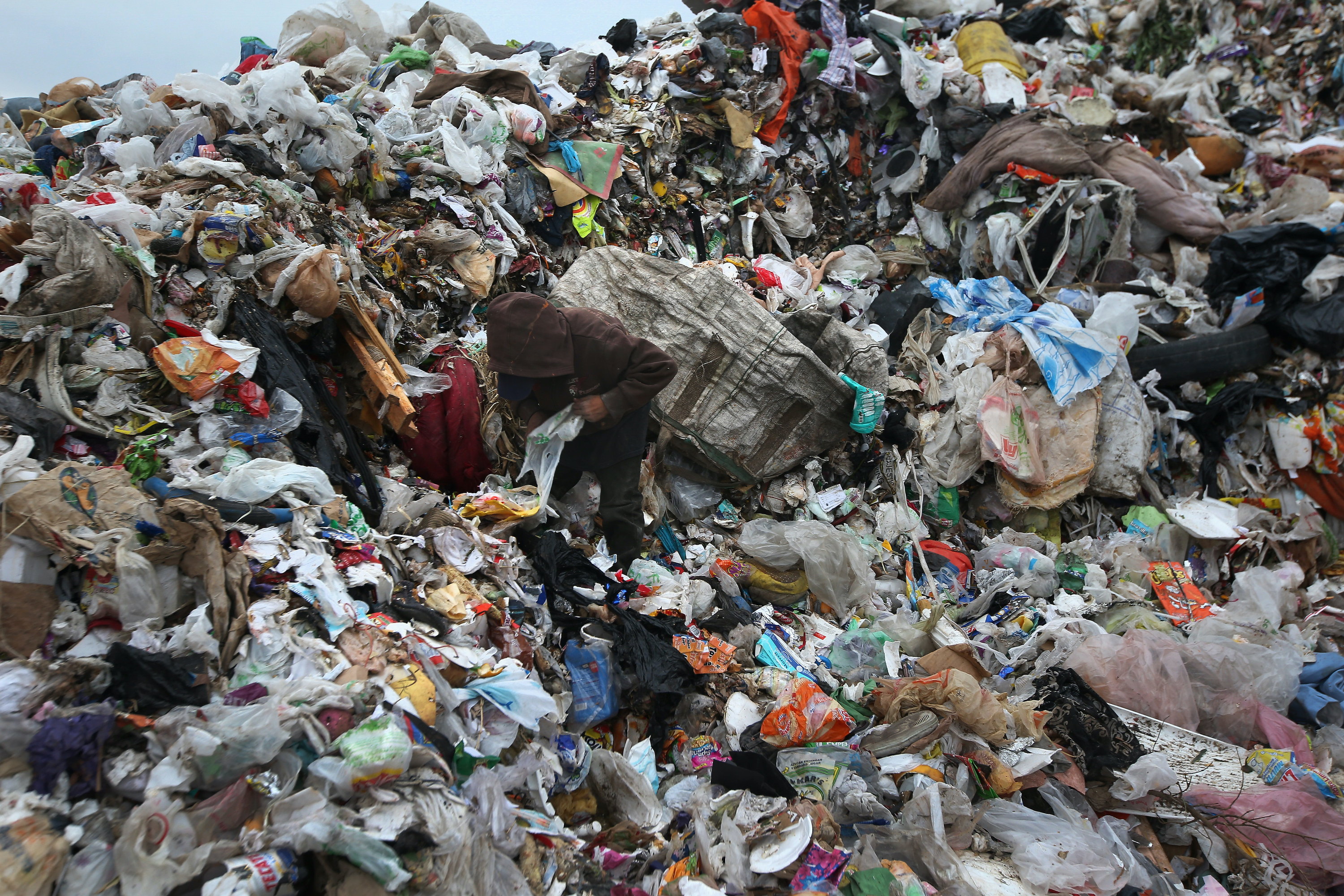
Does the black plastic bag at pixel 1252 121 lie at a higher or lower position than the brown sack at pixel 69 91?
higher

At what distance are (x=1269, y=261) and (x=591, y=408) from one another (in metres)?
4.97

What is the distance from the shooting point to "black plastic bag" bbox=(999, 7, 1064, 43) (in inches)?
312

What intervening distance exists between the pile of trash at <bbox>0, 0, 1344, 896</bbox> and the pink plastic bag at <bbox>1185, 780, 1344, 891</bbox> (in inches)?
0.6

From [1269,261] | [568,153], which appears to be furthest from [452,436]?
[1269,261]

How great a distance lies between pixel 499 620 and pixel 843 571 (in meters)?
1.89

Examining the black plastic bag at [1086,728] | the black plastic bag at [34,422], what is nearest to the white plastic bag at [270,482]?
the black plastic bag at [34,422]

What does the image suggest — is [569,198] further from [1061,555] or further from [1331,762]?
[1331,762]

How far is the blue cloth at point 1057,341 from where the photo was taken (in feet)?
15.4

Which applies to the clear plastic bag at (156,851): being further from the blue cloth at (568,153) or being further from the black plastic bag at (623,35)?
the black plastic bag at (623,35)

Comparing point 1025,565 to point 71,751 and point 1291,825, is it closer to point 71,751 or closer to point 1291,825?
point 1291,825

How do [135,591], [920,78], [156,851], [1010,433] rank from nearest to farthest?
[156,851], [135,591], [1010,433], [920,78]

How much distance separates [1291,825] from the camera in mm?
2627

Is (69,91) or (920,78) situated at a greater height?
(920,78)

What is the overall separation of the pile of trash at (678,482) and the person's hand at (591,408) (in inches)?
2.7
